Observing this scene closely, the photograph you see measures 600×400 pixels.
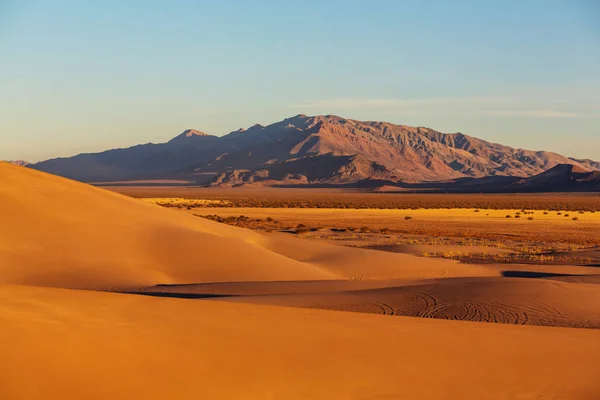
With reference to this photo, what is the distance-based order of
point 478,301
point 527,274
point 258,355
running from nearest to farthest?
point 258,355 < point 478,301 < point 527,274

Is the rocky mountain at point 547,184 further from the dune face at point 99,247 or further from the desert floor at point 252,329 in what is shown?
the desert floor at point 252,329

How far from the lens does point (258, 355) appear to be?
24.0ft

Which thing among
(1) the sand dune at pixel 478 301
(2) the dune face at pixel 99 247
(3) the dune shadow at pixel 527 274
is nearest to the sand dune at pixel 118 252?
(2) the dune face at pixel 99 247

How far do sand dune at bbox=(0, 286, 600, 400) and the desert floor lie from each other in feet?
0.07

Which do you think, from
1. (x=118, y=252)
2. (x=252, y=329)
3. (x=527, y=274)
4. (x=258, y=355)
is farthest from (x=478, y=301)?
(x=118, y=252)

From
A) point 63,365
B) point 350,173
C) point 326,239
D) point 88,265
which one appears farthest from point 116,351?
point 350,173

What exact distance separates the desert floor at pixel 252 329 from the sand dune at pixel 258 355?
0.02 meters

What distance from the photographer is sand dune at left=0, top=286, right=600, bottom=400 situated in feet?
20.5

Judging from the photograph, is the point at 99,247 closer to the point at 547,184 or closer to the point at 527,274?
the point at 527,274

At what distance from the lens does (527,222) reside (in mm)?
50406

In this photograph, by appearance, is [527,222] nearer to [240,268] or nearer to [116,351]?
[240,268]

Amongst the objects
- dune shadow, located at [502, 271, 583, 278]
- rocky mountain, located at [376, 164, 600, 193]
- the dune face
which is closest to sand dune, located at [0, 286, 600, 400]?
the dune face

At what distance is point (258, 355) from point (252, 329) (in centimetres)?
108

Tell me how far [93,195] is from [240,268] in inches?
257
